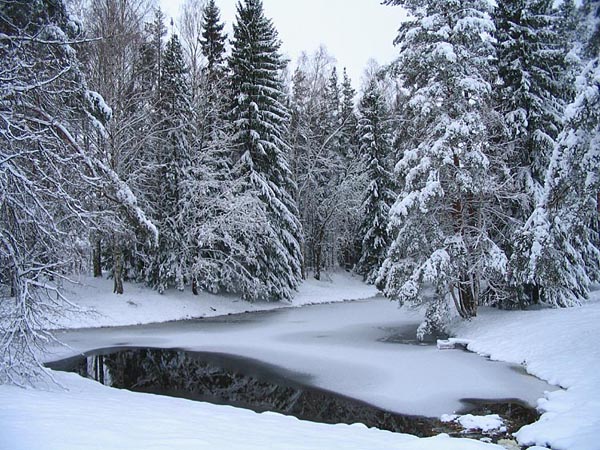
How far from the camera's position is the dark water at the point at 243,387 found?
8359mm

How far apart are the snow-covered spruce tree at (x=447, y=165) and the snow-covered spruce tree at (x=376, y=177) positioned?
17740mm

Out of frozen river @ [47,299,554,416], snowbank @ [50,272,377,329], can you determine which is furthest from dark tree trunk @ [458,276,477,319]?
snowbank @ [50,272,377,329]

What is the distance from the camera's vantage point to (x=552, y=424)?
7234 mm

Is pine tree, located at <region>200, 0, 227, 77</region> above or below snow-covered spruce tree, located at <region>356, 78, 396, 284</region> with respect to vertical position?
above

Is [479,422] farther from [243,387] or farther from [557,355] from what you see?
[243,387]

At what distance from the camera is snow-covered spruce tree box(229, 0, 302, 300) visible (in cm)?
2509

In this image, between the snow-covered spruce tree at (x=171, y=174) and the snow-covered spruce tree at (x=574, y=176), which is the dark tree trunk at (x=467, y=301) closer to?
the snow-covered spruce tree at (x=574, y=176)

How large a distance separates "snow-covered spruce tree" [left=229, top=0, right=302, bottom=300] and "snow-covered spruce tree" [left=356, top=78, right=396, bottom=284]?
29.2ft

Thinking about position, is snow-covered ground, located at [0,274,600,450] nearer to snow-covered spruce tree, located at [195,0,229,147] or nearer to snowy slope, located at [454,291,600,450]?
snowy slope, located at [454,291,600,450]

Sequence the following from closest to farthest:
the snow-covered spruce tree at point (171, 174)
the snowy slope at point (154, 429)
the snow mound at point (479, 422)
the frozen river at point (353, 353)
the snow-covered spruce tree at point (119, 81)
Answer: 1. the snowy slope at point (154, 429)
2. the snow mound at point (479, 422)
3. the frozen river at point (353, 353)
4. the snow-covered spruce tree at point (119, 81)
5. the snow-covered spruce tree at point (171, 174)

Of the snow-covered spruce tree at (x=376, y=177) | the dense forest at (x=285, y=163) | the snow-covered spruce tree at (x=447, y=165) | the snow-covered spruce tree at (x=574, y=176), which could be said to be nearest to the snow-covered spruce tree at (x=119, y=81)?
the dense forest at (x=285, y=163)

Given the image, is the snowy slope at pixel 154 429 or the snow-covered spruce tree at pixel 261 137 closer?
the snowy slope at pixel 154 429

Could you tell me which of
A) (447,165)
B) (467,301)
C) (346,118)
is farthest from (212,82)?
(467,301)

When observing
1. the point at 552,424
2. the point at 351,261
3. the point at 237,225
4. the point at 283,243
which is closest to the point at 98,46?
the point at 237,225
